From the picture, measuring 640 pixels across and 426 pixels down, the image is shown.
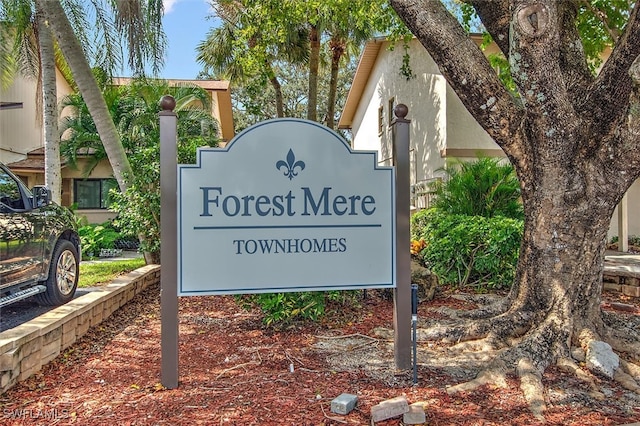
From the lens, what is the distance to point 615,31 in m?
7.94

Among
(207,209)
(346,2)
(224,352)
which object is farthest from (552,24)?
(346,2)

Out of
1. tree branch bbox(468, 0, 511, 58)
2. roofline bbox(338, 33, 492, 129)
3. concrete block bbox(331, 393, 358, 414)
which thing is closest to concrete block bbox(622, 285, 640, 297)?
tree branch bbox(468, 0, 511, 58)

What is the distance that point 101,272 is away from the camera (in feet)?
29.0

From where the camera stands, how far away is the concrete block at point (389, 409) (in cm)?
332

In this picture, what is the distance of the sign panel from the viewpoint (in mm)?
4074

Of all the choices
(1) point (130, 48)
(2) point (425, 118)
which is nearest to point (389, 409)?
(1) point (130, 48)

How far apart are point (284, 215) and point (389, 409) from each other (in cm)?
177

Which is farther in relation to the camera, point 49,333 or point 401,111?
point 49,333

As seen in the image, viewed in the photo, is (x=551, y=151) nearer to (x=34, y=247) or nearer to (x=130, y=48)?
(x=34, y=247)

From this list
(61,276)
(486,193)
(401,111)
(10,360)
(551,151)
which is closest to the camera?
(10,360)

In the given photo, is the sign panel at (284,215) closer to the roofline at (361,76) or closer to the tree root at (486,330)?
the tree root at (486,330)

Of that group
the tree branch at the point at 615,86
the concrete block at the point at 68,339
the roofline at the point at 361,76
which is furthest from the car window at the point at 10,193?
the roofline at the point at 361,76

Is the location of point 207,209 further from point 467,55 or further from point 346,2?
point 346,2

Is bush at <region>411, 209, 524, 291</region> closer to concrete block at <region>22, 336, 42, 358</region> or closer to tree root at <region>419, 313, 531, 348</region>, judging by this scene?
tree root at <region>419, 313, 531, 348</region>
